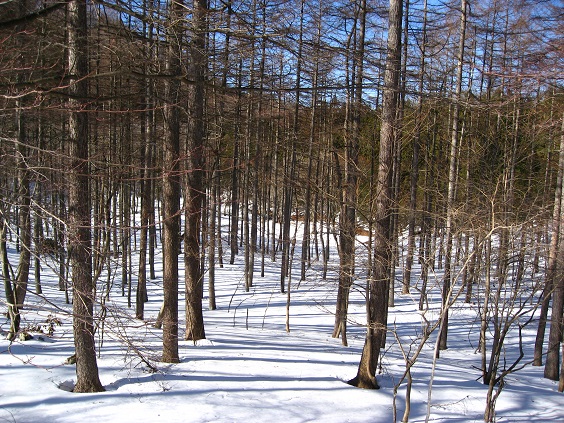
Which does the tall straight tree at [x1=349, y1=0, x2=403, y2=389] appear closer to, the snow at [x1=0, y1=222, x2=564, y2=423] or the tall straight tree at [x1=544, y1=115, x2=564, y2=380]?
the snow at [x1=0, y1=222, x2=564, y2=423]

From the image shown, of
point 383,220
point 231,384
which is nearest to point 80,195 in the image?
point 231,384

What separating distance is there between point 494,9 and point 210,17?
40.3 feet

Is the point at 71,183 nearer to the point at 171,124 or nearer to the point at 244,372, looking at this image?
the point at 171,124

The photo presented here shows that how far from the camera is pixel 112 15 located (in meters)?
6.71

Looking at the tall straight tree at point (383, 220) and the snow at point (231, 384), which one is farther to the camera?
the tall straight tree at point (383, 220)

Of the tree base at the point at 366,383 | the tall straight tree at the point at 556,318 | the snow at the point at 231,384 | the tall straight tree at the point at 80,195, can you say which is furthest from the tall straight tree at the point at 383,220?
the tall straight tree at the point at 556,318

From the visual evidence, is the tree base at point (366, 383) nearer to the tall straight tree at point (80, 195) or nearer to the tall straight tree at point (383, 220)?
the tall straight tree at point (383, 220)

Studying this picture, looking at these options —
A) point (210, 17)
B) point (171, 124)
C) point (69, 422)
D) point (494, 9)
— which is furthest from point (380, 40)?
point (69, 422)

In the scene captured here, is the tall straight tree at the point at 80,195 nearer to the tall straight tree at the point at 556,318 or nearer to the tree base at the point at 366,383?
the tree base at the point at 366,383

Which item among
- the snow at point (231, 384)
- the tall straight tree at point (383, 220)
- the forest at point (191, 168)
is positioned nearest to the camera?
the forest at point (191, 168)

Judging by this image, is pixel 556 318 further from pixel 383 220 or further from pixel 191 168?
pixel 191 168

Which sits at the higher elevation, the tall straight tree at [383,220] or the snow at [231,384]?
the tall straight tree at [383,220]

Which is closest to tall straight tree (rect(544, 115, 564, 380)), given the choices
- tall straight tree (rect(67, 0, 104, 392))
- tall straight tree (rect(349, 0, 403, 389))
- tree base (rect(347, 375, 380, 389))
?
tall straight tree (rect(349, 0, 403, 389))

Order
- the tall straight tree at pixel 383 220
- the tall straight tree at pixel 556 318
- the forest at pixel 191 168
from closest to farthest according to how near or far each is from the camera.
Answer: the forest at pixel 191 168 < the tall straight tree at pixel 383 220 < the tall straight tree at pixel 556 318
